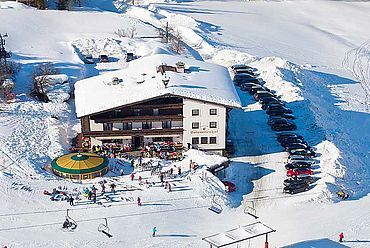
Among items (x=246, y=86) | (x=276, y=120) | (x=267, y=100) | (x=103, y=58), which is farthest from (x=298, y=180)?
(x=103, y=58)

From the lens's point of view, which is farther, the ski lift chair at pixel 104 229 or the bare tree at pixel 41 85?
the bare tree at pixel 41 85

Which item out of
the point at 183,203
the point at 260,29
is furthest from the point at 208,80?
the point at 260,29

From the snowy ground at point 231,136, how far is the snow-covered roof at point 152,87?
12.7 feet

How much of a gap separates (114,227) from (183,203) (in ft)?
18.6

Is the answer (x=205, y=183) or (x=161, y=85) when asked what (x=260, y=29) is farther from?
(x=205, y=183)

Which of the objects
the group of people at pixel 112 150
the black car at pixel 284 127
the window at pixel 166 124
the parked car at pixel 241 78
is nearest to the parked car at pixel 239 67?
the parked car at pixel 241 78

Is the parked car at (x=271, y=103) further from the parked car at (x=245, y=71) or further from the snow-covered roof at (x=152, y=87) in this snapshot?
the parked car at (x=245, y=71)

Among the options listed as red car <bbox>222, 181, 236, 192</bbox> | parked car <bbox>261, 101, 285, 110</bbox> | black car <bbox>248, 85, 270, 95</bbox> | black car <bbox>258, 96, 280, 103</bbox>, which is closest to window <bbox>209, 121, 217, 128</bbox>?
red car <bbox>222, 181, 236, 192</bbox>

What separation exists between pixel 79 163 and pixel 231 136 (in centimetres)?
1450

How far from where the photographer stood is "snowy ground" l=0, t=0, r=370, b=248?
43531 mm

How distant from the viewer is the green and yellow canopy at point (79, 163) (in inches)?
1912

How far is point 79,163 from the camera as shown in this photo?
48.9 meters

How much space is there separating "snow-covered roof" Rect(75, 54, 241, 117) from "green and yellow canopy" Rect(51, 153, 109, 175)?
3.98 meters

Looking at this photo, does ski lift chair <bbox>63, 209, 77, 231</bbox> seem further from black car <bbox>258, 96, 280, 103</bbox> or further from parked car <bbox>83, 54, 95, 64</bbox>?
parked car <bbox>83, 54, 95, 64</bbox>
